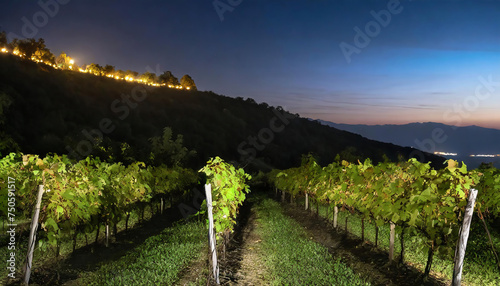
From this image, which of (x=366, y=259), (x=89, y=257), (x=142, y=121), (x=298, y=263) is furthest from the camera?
(x=142, y=121)

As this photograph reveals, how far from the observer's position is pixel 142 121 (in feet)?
228

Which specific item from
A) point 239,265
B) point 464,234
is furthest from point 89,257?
point 464,234

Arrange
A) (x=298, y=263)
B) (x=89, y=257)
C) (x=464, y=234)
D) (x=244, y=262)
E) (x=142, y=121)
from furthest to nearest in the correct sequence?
(x=142, y=121)
(x=89, y=257)
(x=244, y=262)
(x=298, y=263)
(x=464, y=234)

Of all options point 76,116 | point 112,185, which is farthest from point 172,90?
point 112,185

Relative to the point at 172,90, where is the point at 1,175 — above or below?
below

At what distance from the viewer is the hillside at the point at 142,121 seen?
46.1 m

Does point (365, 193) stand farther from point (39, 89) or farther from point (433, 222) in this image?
point (39, 89)

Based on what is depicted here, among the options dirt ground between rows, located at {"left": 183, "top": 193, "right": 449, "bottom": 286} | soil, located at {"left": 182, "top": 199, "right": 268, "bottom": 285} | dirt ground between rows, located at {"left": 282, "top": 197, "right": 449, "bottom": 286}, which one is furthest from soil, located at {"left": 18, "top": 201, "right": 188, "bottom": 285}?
dirt ground between rows, located at {"left": 282, "top": 197, "right": 449, "bottom": 286}

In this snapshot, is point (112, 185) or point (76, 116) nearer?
point (112, 185)

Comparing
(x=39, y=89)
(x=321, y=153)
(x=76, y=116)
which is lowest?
(x=321, y=153)

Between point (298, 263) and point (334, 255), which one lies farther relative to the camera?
point (334, 255)

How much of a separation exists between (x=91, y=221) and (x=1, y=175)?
300 centimetres

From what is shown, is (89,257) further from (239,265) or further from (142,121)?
(142,121)

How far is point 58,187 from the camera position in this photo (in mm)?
7270
